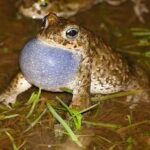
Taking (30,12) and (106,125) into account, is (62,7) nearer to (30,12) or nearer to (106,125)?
(30,12)

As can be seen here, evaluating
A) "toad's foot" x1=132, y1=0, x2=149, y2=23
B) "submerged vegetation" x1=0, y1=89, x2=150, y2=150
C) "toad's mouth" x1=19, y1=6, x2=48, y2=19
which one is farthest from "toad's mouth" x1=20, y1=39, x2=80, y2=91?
"toad's foot" x1=132, y1=0, x2=149, y2=23

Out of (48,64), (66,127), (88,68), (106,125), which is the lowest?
(106,125)

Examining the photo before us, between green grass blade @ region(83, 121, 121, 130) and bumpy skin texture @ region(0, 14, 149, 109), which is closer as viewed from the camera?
bumpy skin texture @ region(0, 14, 149, 109)

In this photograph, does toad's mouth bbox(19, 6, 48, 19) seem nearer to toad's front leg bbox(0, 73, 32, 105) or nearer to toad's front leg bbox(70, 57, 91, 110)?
toad's front leg bbox(0, 73, 32, 105)

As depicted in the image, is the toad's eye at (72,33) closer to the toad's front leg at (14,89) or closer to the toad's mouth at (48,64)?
the toad's mouth at (48,64)

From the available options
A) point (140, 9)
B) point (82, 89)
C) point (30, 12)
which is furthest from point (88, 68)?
point (140, 9)

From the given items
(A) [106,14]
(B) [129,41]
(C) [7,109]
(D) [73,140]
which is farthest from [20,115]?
(A) [106,14]

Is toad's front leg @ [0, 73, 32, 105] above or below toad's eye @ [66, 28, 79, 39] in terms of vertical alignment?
below
